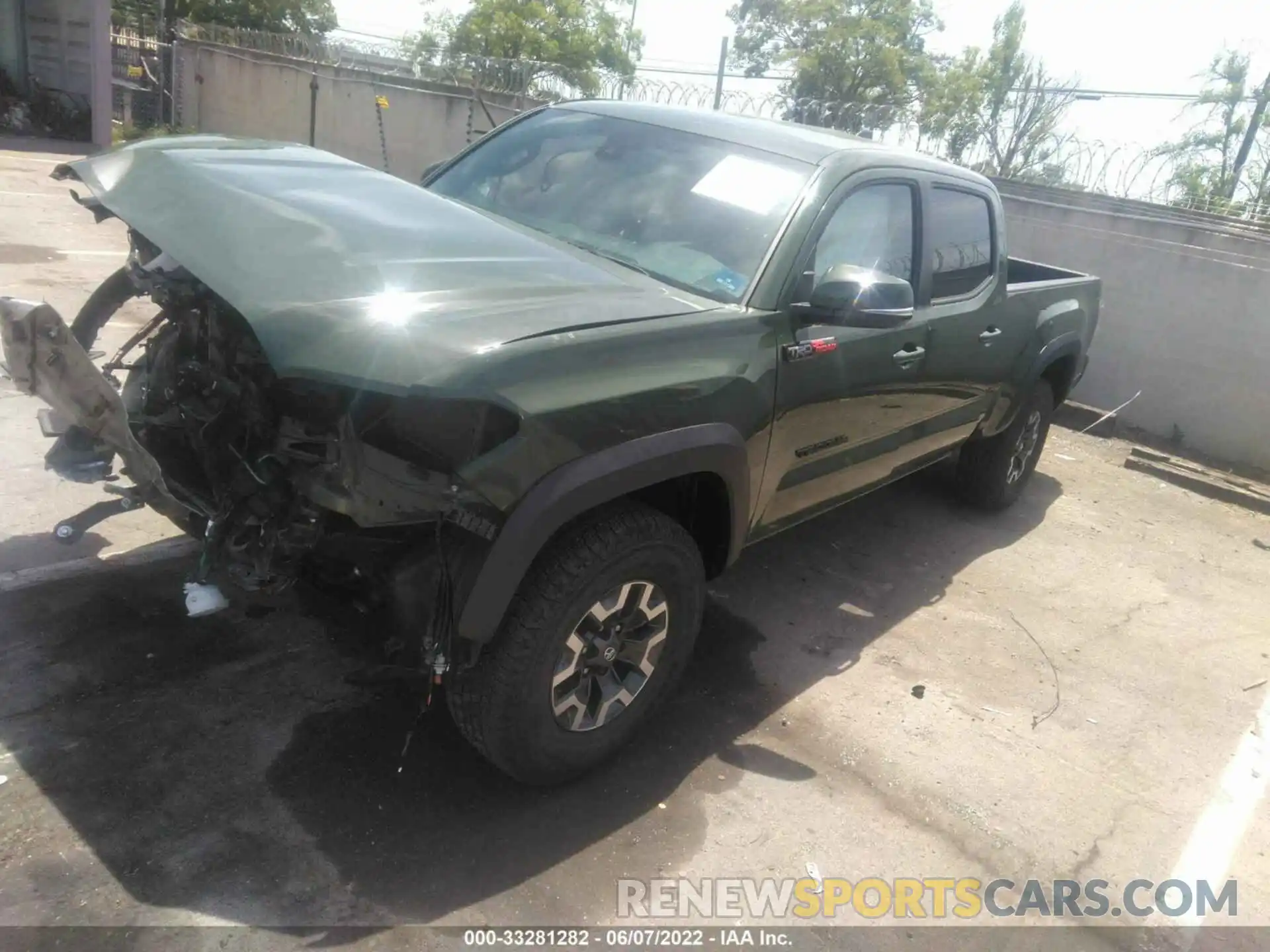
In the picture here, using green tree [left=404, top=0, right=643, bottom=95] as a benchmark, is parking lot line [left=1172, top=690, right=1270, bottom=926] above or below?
below

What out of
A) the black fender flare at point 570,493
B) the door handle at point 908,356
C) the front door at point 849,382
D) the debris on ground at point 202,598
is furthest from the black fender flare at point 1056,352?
the debris on ground at point 202,598

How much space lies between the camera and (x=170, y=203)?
9.65 ft

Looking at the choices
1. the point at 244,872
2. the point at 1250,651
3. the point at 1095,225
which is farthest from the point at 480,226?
the point at 1095,225

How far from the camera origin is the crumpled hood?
2.41 metres

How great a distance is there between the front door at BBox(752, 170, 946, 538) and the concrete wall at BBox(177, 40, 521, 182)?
935cm

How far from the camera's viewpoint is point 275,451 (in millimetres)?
2613

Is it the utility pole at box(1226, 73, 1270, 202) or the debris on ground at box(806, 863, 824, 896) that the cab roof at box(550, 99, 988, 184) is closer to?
the debris on ground at box(806, 863, 824, 896)

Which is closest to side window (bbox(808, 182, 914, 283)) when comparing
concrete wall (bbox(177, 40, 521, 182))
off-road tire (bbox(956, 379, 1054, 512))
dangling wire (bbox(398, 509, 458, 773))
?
dangling wire (bbox(398, 509, 458, 773))

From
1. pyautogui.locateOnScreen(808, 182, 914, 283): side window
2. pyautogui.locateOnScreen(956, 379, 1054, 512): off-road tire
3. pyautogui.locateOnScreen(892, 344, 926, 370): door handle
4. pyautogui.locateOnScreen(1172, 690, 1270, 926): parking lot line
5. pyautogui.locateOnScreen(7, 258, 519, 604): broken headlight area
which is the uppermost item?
pyautogui.locateOnScreen(808, 182, 914, 283): side window

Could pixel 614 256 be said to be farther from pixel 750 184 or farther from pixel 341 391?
pixel 341 391

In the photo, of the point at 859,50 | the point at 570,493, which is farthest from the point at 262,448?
the point at 859,50

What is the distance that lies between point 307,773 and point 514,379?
1.40 m

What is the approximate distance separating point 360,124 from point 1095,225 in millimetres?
12206

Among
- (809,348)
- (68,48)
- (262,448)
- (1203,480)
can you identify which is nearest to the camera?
(262,448)
